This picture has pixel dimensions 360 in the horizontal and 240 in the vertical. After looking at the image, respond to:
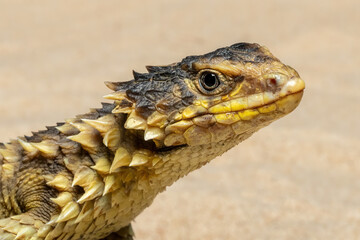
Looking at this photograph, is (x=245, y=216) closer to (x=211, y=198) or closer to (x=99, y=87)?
(x=211, y=198)

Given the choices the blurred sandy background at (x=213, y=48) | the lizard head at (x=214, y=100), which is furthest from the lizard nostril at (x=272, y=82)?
the blurred sandy background at (x=213, y=48)

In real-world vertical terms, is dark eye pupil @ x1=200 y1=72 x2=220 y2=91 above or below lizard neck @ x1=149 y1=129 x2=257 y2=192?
above

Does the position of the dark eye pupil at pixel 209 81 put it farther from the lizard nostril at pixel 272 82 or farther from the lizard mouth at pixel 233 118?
the lizard nostril at pixel 272 82

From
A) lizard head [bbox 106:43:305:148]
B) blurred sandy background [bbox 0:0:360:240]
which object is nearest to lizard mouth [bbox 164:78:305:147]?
lizard head [bbox 106:43:305:148]

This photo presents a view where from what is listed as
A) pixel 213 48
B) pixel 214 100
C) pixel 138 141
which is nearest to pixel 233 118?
pixel 214 100

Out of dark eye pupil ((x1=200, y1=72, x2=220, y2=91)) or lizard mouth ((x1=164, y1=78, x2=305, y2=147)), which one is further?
dark eye pupil ((x1=200, y1=72, x2=220, y2=91))

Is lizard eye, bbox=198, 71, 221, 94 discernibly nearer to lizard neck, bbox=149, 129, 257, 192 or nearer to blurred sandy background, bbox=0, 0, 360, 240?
lizard neck, bbox=149, 129, 257, 192

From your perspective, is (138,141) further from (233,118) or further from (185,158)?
(233,118)

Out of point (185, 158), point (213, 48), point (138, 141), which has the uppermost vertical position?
point (213, 48)

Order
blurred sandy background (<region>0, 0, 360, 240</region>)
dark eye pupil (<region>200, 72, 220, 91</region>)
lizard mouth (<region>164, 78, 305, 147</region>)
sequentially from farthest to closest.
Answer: blurred sandy background (<region>0, 0, 360, 240</region>), dark eye pupil (<region>200, 72, 220, 91</region>), lizard mouth (<region>164, 78, 305, 147</region>)
